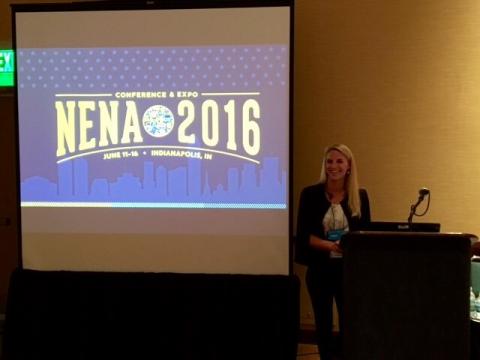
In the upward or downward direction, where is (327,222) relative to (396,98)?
downward

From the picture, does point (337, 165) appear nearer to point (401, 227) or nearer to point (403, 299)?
point (401, 227)

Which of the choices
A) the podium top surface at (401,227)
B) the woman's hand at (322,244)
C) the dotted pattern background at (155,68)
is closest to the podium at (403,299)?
the podium top surface at (401,227)

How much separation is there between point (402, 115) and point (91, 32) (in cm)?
213

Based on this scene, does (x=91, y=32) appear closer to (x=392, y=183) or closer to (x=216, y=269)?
(x=216, y=269)

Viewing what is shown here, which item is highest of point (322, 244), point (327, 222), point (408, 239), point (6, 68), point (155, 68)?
point (6, 68)

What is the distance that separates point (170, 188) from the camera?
9.46 ft

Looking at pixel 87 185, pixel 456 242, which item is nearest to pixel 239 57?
pixel 87 185

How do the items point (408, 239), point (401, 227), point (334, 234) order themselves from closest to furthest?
point (408, 239) < point (401, 227) < point (334, 234)

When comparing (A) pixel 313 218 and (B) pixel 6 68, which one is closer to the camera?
(A) pixel 313 218

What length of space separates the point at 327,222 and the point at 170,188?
0.93m

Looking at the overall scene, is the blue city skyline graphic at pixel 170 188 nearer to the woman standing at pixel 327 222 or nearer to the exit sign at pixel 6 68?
the woman standing at pixel 327 222

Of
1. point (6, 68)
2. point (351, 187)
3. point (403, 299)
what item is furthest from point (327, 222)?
point (6, 68)

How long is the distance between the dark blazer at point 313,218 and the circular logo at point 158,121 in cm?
88

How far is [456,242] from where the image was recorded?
1510 millimetres
